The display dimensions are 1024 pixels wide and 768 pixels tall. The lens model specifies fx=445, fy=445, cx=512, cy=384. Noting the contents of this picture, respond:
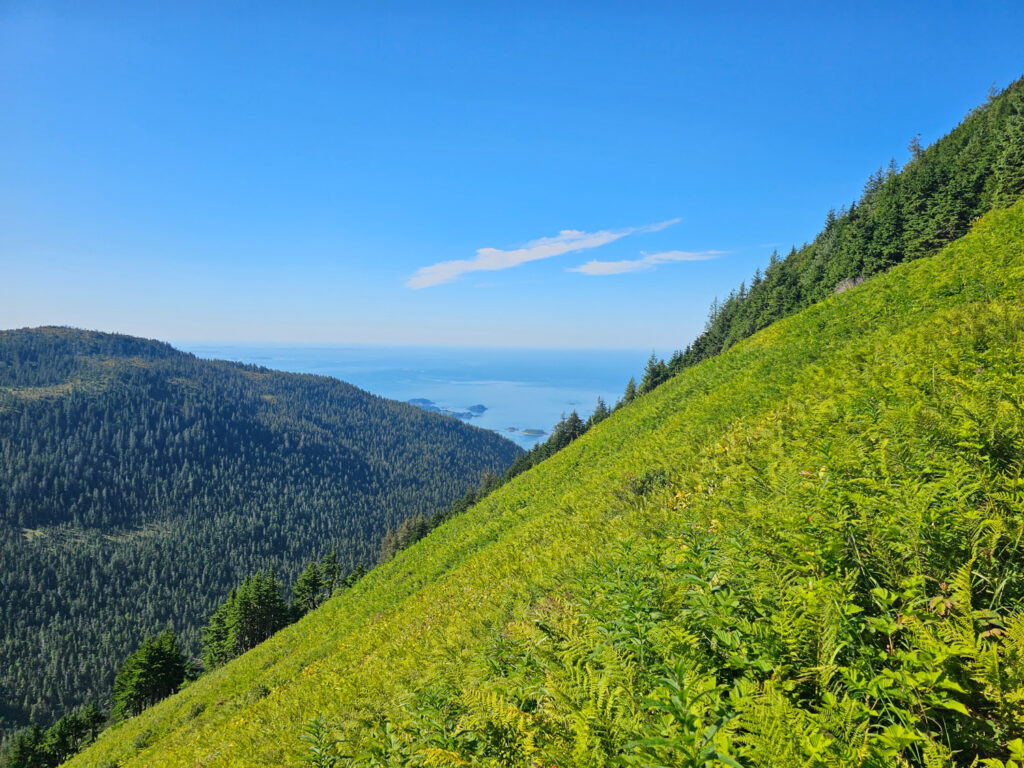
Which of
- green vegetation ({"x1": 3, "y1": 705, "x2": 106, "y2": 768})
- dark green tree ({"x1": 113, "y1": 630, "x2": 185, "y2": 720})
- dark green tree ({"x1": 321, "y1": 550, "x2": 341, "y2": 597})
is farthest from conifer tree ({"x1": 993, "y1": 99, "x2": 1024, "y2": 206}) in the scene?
green vegetation ({"x1": 3, "y1": 705, "x2": 106, "y2": 768})

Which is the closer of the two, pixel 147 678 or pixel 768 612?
pixel 768 612

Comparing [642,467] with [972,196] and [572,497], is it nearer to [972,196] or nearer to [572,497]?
[572,497]

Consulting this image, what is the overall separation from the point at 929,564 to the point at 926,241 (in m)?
53.3

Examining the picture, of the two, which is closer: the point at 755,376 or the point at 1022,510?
the point at 1022,510

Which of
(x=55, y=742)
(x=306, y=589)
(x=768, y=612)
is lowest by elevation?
(x=55, y=742)

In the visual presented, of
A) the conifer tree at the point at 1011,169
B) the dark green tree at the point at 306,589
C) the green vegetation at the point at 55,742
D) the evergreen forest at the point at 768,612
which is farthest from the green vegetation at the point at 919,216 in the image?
the green vegetation at the point at 55,742

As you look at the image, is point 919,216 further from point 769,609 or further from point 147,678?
point 147,678

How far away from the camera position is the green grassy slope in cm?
233

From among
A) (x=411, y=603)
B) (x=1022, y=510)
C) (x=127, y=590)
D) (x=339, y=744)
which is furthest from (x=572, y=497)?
(x=127, y=590)

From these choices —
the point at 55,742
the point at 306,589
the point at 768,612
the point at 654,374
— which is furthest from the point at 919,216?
the point at 55,742

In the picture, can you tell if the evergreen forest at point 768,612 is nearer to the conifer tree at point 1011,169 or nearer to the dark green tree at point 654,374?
the conifer tree at point 1011,169

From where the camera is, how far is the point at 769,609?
10.8 ft

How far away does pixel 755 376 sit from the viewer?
48.6 feet

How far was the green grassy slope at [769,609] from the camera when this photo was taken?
2328 mm
